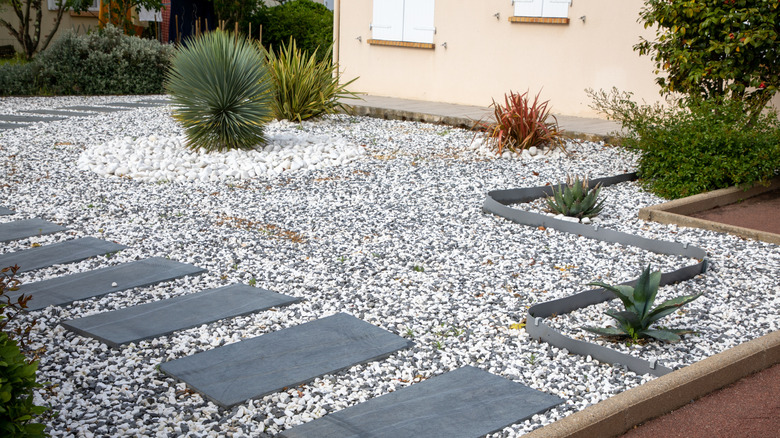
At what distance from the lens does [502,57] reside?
9.45 m

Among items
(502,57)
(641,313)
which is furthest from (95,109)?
Answer: (641,313)

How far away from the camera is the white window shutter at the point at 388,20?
10.4 m

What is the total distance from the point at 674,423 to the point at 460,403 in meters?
0.73

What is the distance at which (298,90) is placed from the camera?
870cm

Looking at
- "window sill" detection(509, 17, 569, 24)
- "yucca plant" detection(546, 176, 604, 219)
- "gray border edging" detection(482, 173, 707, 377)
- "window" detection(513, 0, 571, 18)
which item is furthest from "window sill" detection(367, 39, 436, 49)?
"yucca plant" detection(546, 176, 604, 219)

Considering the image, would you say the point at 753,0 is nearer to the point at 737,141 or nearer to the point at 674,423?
the point at 737,141

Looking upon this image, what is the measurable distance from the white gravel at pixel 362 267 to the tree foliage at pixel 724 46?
3.38 ft

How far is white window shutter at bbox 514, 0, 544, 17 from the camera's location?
8898 mm

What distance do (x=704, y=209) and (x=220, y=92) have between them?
4.21m

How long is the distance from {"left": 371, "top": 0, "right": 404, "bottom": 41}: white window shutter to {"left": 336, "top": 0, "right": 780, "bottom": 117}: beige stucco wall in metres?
0.18

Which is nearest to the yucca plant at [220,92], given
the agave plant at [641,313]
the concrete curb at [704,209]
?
the concrete curb at [704,209]

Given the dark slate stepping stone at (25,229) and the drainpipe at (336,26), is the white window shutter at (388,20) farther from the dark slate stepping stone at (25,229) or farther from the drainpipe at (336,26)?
the dark slate stepping stone at (25,229)

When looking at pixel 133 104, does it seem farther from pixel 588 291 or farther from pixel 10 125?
pixel 588 291

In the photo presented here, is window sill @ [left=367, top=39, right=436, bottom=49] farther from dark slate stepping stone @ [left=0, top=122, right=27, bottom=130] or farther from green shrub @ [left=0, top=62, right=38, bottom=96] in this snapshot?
green shrub @ [left=0, top=62, right=38, bottom=96]
